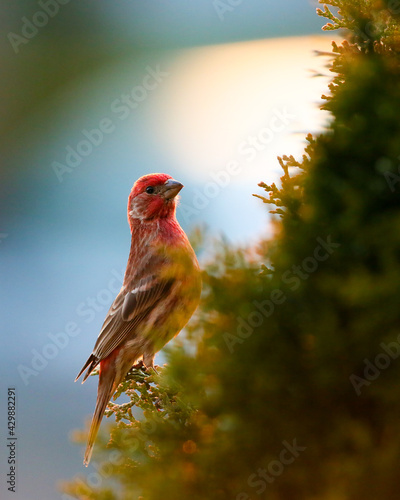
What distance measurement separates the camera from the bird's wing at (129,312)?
10.4ft

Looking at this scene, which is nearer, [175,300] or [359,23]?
[359,23]

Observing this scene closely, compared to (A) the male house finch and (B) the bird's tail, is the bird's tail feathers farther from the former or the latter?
(B) the bird's tail

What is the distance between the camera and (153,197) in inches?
139

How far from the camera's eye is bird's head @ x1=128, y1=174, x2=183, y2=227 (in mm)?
3490

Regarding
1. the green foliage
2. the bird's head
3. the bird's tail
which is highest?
the bird's head

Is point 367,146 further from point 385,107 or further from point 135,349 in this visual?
point 135,349

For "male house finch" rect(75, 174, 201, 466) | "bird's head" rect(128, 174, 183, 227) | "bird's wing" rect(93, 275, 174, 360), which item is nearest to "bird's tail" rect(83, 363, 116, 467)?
"male house finch" rect(75, 174, 201, 466)

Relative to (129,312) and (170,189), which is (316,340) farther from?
(170,189)

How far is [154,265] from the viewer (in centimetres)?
327

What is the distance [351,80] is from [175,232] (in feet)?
7.42

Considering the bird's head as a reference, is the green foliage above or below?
below

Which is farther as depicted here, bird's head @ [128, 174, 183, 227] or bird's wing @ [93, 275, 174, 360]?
bird's head @ [128, 174, 183, 227]

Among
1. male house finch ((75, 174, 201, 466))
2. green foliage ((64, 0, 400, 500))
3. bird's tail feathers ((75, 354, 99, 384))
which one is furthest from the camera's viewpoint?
male house finch ((75, 174, 201, 466))

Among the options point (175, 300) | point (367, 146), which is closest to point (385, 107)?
point (367, 146)
